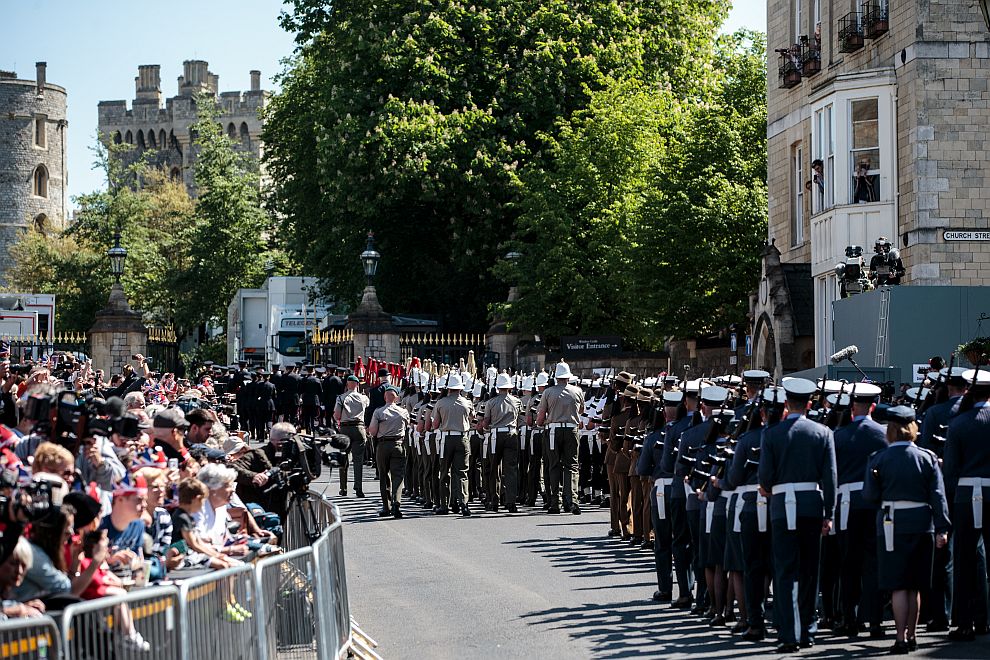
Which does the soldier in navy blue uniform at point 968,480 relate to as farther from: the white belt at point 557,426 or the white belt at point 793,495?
the white belt at point 557,426

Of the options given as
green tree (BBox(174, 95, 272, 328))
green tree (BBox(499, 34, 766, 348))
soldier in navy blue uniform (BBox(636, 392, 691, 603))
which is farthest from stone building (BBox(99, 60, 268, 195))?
soldier in navy blue uniform (BBox(636, 392, 691, 603))

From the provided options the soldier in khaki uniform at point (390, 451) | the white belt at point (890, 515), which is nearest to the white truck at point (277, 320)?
the soldier in khaki uniform at point (390, 451)

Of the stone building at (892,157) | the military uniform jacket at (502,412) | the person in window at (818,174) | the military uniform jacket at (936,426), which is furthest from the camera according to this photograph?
the person in window at (818,174)

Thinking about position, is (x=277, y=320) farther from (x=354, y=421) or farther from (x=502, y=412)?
(x=502, y=412)

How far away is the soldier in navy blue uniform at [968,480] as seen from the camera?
13188 millimetres

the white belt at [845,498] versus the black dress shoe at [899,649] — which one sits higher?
the white belt at [845,498]

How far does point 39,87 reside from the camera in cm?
12562

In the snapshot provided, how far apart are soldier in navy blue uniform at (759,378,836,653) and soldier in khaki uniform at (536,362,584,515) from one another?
37.0 feet

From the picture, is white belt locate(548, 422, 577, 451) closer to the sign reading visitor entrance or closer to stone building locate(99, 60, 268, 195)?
the sign reading visitor entrance

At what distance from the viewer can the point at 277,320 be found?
57.9 metres

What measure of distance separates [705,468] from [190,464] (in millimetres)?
4321

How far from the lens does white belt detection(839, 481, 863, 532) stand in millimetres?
13492

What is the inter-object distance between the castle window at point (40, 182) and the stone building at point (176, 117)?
1965 centimetres

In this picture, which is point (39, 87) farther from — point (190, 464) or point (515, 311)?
point (190, 464)
